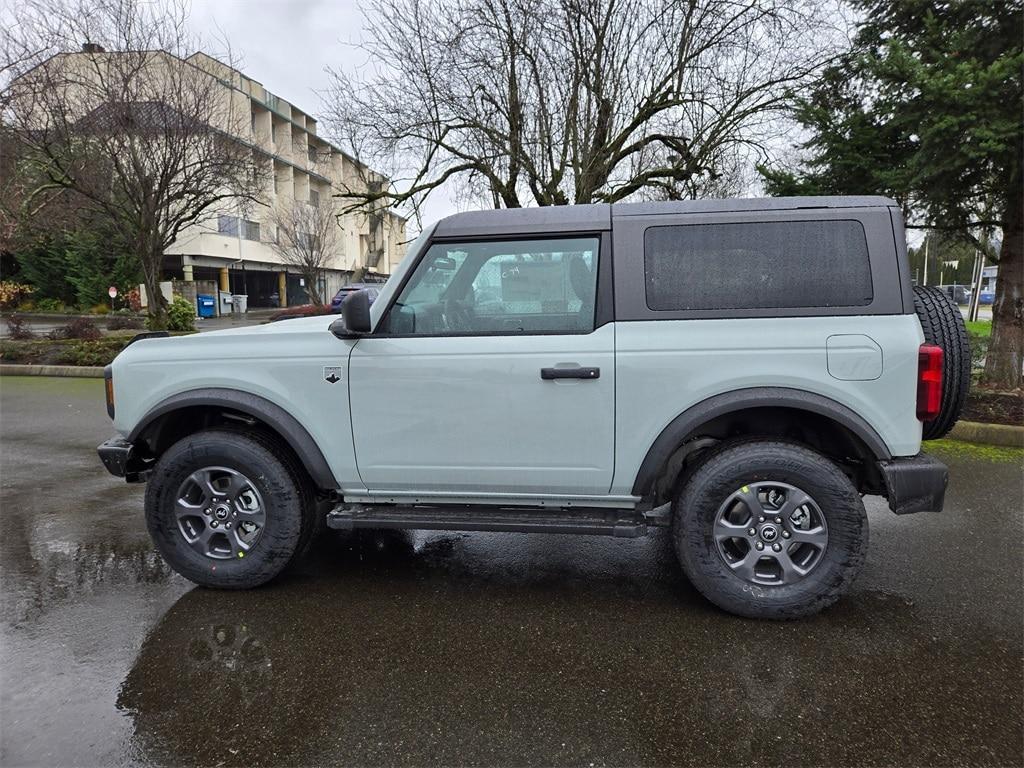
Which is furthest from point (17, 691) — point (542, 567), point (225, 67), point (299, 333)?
point (225, 67)

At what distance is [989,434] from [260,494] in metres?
6.73

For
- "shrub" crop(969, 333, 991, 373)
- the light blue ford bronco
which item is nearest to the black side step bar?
the light blue ford bronco

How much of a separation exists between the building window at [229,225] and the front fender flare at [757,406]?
37084 mm

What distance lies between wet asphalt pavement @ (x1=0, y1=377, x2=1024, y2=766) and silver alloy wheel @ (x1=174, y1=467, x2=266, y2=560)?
0.88 feet

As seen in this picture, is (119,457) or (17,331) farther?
(17,331)

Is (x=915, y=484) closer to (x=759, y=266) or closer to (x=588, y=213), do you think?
(x=759, y=266)

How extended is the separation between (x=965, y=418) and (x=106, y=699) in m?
7.67

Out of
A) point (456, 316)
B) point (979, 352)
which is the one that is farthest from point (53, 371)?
point (979, 352)

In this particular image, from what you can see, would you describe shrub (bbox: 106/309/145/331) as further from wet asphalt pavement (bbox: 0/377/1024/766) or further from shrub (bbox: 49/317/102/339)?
wet asphalt pavement (bbox: 0/377/1024/766)

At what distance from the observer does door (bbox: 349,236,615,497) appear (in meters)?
3.09

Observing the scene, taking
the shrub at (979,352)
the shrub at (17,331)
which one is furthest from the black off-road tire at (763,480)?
the shrub at (17,331)

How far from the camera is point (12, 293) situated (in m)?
31.5

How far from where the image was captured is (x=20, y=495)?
510cm

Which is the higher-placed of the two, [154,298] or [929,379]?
[154,298]
